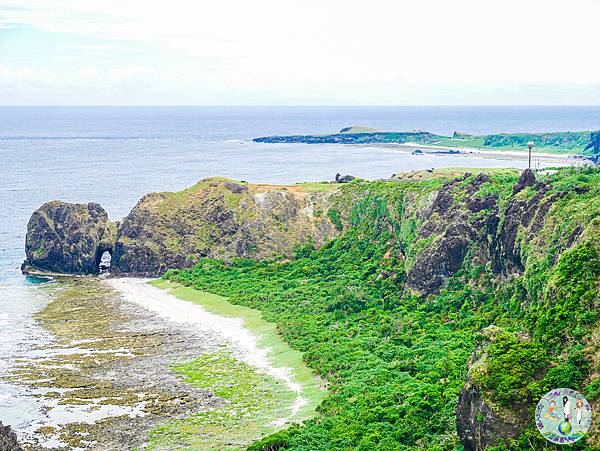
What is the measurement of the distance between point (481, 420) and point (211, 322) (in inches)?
1581

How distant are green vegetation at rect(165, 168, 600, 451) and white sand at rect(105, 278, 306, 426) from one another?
95.5 inches

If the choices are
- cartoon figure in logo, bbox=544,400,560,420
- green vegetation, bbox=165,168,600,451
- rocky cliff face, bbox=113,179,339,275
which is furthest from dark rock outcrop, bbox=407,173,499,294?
cartoon figure in logo, bbox=544,400,560,420

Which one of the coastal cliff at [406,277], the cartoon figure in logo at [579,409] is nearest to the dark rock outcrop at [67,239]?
the coastal cliff at [406,277]

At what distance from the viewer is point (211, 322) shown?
75.9m

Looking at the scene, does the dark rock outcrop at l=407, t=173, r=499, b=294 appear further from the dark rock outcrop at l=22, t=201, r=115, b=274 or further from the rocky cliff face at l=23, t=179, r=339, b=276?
the dark rock outcrop at l=22, t=201, r=115, b=274

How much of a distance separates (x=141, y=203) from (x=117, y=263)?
8410 millimetres

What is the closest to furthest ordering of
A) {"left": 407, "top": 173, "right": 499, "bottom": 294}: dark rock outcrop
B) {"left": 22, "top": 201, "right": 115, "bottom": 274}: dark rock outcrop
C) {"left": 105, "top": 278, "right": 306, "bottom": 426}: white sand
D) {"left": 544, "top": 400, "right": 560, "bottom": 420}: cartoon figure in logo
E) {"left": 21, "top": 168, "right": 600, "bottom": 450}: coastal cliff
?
{"left": 544, "top": 400, "right": 560, "bottom": 420}: cartoon figure in logo → {"left": 21, "top": 168, "right": 600, "bottom": 450}: coastal cliff → {"left": 105, "top": 278, "right": 306, "bottom": 426}: white sand → {"left": 407, "top": 173, "right": 499, "bottom": 294}: dark rock outcrop → {"left": 22, "top": 201, "right": 115, "bottom": 274}: dark rock outcrop

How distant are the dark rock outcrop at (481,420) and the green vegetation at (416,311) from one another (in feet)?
1.39

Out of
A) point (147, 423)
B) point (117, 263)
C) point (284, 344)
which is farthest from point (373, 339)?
point (117, 263)

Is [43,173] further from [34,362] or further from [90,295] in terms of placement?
[34,362]

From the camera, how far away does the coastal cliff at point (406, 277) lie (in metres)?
41.8

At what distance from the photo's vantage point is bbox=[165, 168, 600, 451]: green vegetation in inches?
1654

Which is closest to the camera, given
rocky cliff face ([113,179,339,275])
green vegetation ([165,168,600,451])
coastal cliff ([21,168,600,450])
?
coastal cliff ([21,168,600,450])

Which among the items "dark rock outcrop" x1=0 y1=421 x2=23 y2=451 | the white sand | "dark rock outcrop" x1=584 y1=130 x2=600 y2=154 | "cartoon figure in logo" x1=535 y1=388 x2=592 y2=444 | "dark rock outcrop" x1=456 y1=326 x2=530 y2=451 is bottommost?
the white sand
